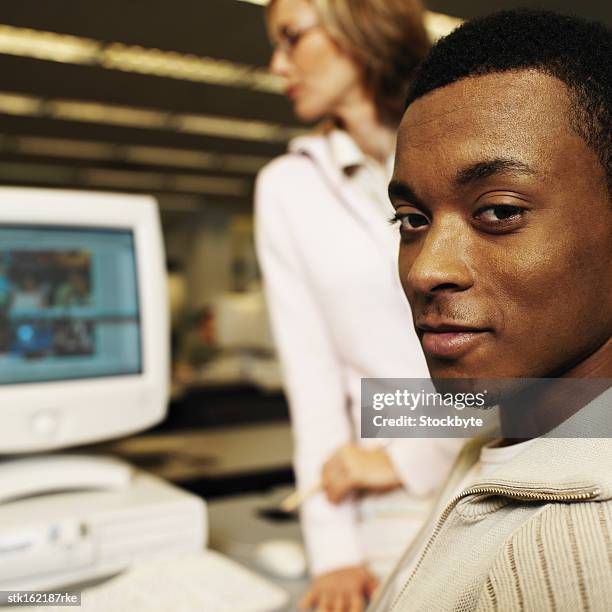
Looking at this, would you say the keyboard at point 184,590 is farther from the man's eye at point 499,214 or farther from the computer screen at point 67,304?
the man's eye at point 499,214

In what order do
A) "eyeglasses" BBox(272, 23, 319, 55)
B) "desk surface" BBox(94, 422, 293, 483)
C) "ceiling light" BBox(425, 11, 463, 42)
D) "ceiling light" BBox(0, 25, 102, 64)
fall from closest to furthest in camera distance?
1. "ceiling light" BBox(425, 11, 463, 42)
2. "ceiling light" BBox(0, 25, 102, 64)
3. "eyeglasses" BBox(272, 23, 319, 55)
4. "desk surface" BBox(94, 422, 293, 483)

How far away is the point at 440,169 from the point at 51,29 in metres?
0.46

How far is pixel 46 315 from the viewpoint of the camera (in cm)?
90

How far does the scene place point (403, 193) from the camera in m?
0.37

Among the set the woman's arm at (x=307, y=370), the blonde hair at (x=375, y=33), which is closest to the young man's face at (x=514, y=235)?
the blonde hair at (x=375, y=33)

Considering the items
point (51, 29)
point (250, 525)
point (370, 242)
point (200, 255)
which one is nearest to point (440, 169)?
point (370, 242)

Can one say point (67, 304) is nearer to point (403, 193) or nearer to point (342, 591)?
point (342, 591)

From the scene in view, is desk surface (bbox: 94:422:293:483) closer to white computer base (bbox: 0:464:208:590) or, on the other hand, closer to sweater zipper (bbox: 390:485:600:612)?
white computer base (bbox: 0:464:208:590)

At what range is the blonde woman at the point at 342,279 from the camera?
0.64 meters

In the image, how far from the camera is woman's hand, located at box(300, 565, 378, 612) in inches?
29.7

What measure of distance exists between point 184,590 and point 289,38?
0.61 m

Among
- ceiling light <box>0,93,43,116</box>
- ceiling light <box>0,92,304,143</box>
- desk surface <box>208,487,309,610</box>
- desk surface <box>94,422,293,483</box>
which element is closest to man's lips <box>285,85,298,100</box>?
ceiling light <box>0,92,304,143</box>

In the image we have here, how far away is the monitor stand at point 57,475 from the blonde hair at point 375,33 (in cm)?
62

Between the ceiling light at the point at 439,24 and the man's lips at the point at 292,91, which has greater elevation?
the man's lips at the point at 292,91
